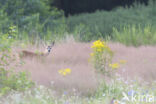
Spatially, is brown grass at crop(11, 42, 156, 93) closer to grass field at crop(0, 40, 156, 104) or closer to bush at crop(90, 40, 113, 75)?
grass field at crop(0, 40, 156, 104)

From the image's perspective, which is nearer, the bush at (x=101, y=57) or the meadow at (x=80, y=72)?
the meadow at (x=80, y=72)

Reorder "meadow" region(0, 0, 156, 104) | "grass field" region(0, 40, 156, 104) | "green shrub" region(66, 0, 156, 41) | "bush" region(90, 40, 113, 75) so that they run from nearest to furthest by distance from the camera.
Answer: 1. "grass field" region(0, 40, 156, 104)
2. "meadow" region(0, 0, 156, 104)
3. "bush" region(90, 40, 113, 75)
4. "green shrub" region(66, 0, 156, 41)


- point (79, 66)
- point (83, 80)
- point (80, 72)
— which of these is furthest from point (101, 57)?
point (79, 66)

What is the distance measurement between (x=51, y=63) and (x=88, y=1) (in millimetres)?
14594

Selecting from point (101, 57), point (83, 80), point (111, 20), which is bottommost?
point (83, 80)

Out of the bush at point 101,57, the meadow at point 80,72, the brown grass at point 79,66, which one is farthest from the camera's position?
the bush at point 101,57

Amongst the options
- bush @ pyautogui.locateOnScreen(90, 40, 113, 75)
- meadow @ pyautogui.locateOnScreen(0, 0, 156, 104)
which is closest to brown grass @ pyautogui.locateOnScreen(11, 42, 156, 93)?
meadow @ pyautogui.locateOnScreen(0, 0, 156, 104)

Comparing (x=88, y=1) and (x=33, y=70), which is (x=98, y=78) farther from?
(x=88, y=1)

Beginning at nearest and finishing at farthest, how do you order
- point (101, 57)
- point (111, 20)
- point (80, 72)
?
point (101, 57) → point (80, 72) → point (111, 20)

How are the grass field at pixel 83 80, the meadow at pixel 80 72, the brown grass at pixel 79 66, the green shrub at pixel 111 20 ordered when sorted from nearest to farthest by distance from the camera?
1. the grass field at pixel 83 80
2. the meadow at pixel 80 72
3. the brown grass at pixel 79 66
4. the green shrub at pixel 111 20

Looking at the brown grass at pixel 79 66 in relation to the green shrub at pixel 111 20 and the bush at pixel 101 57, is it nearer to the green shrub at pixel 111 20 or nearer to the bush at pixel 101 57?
the bush at pixel 101 57

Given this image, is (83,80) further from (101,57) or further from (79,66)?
(79,66)

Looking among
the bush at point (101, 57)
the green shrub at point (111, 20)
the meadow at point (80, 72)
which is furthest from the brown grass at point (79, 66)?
the green shrub at point (111, 20)

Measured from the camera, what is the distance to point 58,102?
17.3 ft
